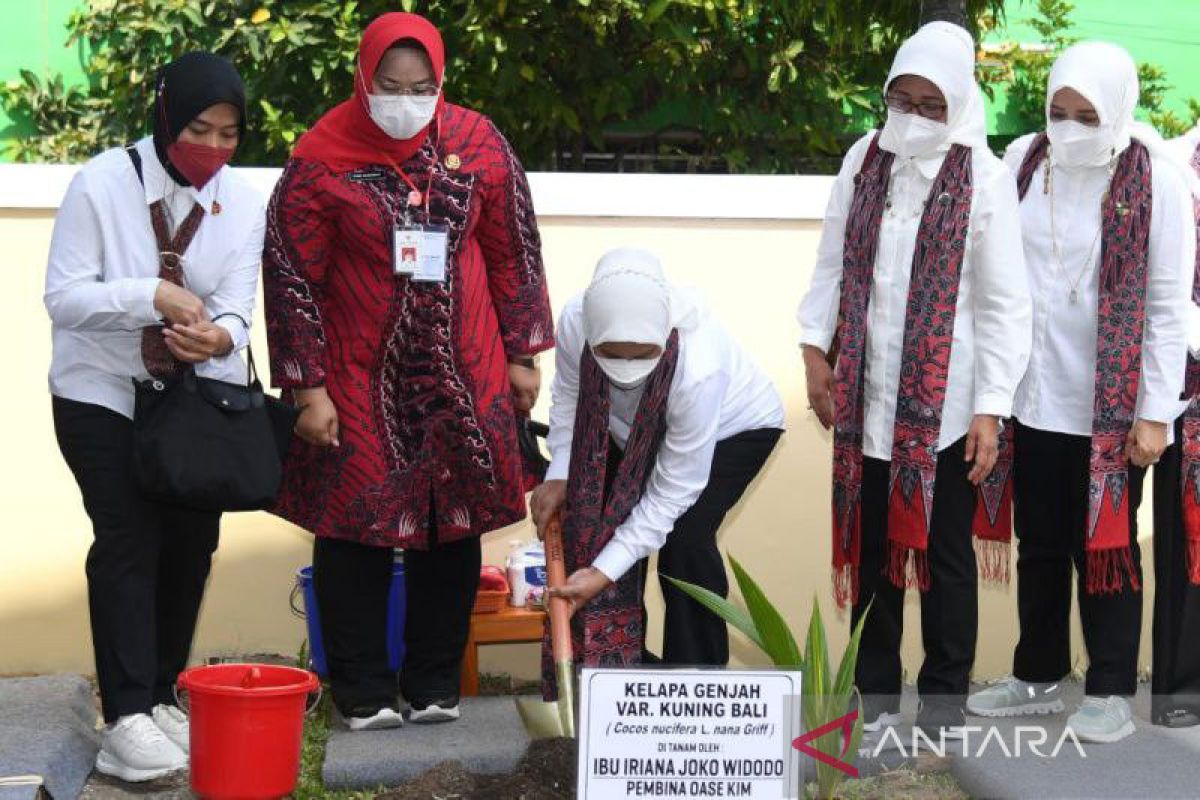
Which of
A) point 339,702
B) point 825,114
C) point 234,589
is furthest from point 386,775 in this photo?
point 825,114

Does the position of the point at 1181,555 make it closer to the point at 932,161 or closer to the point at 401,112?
the point at 932,161

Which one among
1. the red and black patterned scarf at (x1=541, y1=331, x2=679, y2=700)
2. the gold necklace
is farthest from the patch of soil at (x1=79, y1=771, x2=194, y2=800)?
the gold necklace

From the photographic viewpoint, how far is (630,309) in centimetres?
383

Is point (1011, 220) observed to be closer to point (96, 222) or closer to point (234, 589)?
point (96, 222)

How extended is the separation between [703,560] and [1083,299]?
1.10 m

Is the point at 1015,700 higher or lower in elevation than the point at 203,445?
lower

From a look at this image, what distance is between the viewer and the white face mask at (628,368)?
395 cm

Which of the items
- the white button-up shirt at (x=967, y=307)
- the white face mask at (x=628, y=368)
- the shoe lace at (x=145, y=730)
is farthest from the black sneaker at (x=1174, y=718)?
the shoe lace at (x=145, y=730)

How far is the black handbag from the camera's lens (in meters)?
3.72

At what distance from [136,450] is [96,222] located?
0.51 m

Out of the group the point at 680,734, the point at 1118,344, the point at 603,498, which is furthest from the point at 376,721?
the point at 1118,344

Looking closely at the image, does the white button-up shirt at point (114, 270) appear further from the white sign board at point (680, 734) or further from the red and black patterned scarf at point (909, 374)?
the red and black patterned scarf at point (909, 374)

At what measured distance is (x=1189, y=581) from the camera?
438 cm

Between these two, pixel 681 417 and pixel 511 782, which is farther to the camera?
pixel 681 417
